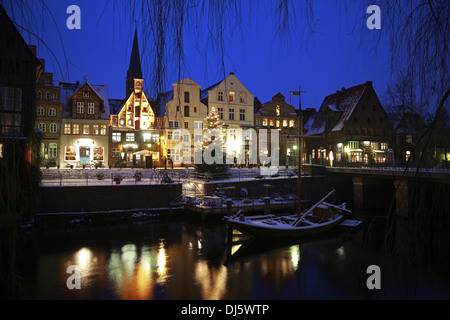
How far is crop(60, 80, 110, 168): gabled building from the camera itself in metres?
40.9

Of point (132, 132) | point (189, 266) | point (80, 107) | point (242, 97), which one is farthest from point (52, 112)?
point (189, 266)

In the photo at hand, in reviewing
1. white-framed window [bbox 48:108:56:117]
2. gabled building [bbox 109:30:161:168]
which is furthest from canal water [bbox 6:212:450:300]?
white-framed window [bbox 48:108:56:117]

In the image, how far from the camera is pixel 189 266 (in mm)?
15312

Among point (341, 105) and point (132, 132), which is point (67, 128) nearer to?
point (132, 132)

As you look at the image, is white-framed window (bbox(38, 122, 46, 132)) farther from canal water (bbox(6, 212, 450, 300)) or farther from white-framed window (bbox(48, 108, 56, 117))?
canal water (bbox(6, 212, 450, 300))

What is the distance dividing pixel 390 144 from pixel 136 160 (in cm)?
3843

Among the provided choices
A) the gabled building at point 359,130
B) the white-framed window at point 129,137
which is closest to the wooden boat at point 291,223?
the gabled building at point 359,130

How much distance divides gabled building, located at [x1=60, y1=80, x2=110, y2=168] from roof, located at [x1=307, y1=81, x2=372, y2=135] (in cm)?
3468

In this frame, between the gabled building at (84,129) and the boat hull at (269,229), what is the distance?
2756 cm

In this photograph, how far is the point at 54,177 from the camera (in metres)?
26.4

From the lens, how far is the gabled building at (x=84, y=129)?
134 ft

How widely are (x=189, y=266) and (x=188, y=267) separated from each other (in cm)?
17
